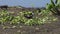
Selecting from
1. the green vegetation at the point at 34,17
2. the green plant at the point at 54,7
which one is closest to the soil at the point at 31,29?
the green vegetation at the point at 34,17

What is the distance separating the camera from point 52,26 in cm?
603

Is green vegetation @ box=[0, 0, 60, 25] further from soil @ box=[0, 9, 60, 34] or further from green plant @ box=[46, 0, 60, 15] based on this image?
soil @ box=[0, 9, 60, 34]

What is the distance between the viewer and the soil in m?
5.58

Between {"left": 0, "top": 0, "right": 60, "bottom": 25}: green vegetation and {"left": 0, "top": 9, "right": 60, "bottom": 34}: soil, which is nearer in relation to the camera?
{"left": 0, "top": 9, "right": 60, "bottom": 34}: soil

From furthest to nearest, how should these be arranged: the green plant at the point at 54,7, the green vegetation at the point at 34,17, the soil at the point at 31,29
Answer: the green plant at the point at 54,7
the green vegetation at the point at 34,17
the soil at the point at 31,29

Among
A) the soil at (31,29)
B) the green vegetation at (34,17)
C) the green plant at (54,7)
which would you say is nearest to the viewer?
the soil at (31,29)

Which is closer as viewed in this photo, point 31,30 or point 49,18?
point 31,30

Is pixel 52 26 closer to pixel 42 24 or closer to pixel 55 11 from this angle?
pixel 42 24

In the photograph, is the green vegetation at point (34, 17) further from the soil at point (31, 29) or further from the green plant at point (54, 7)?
the soil at point (31, 29)

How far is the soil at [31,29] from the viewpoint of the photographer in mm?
5583

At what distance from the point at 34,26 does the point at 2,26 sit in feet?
2.38

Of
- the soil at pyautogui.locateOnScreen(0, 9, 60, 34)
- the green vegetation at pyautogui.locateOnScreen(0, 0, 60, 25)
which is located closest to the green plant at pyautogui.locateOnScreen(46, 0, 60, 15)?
the green vegetation at pyautogui.locateOnScreen(0, 0, 60, 25)

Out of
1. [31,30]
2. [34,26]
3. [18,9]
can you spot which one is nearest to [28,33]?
[31,30]

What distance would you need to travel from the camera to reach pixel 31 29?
5781 mm
